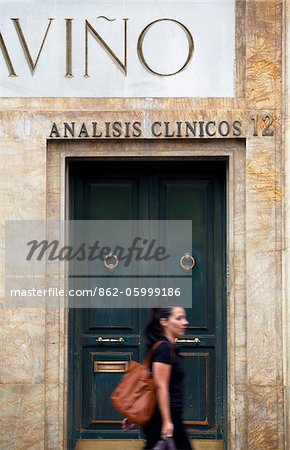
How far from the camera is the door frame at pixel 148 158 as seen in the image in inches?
395

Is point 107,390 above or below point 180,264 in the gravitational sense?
below

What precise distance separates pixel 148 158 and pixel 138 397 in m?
3.32

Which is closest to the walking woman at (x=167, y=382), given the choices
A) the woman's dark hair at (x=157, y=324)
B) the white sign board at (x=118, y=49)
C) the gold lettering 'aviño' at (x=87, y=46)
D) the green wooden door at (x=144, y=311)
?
the woman's dark hair at (x=157, y=324)

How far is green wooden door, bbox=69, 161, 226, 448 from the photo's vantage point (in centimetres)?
1056

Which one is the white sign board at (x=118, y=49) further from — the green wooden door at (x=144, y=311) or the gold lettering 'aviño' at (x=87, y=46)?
the green wooden door at (x=144, y=311)

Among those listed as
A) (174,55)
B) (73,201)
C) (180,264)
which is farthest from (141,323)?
(174,55)

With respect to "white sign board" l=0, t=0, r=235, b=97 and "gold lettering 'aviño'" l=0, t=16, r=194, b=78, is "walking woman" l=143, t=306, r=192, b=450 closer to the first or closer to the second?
"white sign board" l=0, t=0, r=235, b=97

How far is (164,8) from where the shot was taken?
1010 cm

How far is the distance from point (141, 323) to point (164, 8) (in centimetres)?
328

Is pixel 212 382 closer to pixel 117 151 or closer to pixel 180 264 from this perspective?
pixel 180 264

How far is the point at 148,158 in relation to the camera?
1020cm

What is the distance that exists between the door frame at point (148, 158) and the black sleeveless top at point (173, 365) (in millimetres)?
2528

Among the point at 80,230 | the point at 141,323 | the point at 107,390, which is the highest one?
the point at 80,230

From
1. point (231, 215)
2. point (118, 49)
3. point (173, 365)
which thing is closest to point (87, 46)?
point (118, 49)
